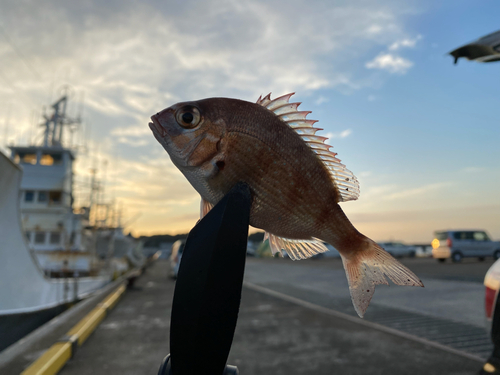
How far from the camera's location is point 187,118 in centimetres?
96

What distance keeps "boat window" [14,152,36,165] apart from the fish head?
2247 cm

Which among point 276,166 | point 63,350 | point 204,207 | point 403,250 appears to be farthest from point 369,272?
point 403,250

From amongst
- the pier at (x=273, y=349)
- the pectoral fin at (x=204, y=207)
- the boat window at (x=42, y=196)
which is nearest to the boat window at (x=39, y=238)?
the boat window at (x=42, y=196)

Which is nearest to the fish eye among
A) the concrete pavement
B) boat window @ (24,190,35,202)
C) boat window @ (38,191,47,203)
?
the concrete pavement

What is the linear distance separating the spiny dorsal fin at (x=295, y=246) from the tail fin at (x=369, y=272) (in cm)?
9

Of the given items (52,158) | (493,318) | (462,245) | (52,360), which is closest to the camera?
(493,318)

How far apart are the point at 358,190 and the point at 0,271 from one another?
10.0 metres

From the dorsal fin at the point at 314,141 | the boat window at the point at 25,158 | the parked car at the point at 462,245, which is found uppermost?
the boat window at the point at 25,158

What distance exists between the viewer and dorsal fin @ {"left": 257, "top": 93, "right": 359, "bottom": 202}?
101 centimetres

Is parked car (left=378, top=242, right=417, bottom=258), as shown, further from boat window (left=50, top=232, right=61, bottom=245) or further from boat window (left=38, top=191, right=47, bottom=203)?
boat window (left=38, top=191, right=47, bottom=203)

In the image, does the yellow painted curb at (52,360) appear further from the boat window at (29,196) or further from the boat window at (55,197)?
the boat window at (29,196)

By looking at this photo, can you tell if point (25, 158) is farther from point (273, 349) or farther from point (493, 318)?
point (493, 318)

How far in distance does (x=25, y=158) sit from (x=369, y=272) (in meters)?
23.3

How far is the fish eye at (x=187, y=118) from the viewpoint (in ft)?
3.12
